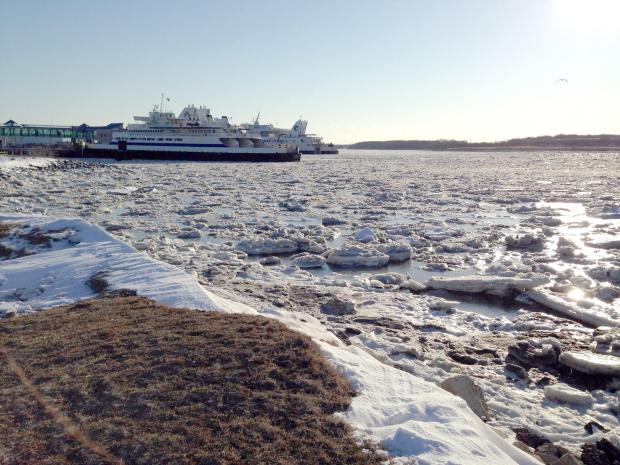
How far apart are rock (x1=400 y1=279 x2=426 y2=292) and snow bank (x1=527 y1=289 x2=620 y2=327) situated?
4.85 ft

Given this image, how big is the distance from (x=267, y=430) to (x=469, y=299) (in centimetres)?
506

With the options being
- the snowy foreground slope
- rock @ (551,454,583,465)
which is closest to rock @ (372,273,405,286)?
the snowy foreground slope

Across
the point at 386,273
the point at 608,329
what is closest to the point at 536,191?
the point at 386,273

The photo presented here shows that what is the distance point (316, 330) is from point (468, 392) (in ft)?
6.15

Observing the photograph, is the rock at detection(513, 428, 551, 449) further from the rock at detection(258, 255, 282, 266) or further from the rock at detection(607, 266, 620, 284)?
the rock at detection(258, 255, 282, 266)

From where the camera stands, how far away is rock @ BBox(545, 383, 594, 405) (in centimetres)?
418

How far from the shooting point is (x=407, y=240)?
36.9 feet

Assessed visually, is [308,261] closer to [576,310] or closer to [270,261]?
[270,261]

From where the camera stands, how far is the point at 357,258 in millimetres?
9172

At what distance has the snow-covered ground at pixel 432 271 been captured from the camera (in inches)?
185

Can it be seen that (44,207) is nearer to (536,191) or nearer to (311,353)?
(311,353)

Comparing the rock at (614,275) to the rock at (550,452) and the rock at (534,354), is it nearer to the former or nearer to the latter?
the rock at (534,354)

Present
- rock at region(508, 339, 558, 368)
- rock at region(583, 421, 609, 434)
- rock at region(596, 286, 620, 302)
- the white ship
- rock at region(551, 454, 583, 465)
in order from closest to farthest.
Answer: rock at region(551, 454, 583, 465)
rock at region(583, 421, 609, 434)
rock at region(508, 339, 558, 368)
rock at region(596, 286, 620, 302)
the white ship

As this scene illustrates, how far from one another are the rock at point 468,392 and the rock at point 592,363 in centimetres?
155
